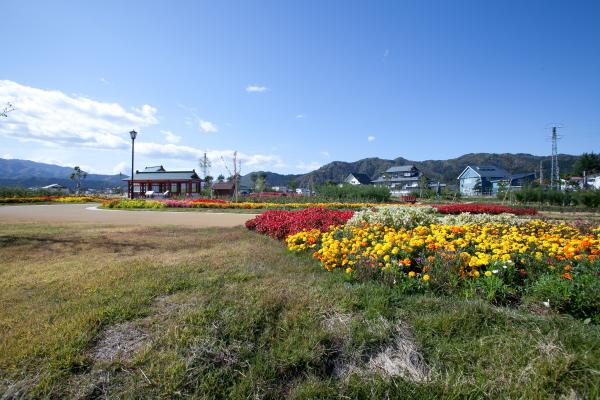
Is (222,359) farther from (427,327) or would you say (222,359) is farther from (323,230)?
(323,230)

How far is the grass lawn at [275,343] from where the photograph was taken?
2016mm

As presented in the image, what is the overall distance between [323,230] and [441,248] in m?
2.67

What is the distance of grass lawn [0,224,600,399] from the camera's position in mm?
2016

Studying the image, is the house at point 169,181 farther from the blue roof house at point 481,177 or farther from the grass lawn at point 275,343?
the blue roof house at point 481,177

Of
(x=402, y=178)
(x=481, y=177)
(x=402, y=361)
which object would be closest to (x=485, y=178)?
(x=481, y=177)

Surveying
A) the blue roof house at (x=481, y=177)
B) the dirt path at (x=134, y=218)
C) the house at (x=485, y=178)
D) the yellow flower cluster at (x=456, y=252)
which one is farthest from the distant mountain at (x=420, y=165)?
the yellow flower cluster at (x=456, y=252)

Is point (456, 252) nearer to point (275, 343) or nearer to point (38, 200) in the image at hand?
point (275, 343)

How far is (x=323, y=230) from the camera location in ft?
20.4

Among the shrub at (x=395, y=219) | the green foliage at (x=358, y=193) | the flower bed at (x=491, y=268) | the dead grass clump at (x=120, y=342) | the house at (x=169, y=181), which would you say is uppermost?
the house at (x=169, y=181)

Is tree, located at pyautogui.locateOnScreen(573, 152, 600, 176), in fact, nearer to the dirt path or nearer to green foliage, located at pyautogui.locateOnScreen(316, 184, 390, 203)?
green foliage, located at pyautogui.locateOnScreen(316, 184, 390, 203)

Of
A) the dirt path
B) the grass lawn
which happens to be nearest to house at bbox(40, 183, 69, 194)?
the dirt path

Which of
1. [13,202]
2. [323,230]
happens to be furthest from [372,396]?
[13,202]

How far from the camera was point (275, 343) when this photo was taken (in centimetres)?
245

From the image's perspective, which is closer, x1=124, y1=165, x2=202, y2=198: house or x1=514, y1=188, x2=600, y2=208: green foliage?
x1=514, y1=188, x2=600, y2=208: green foliage
